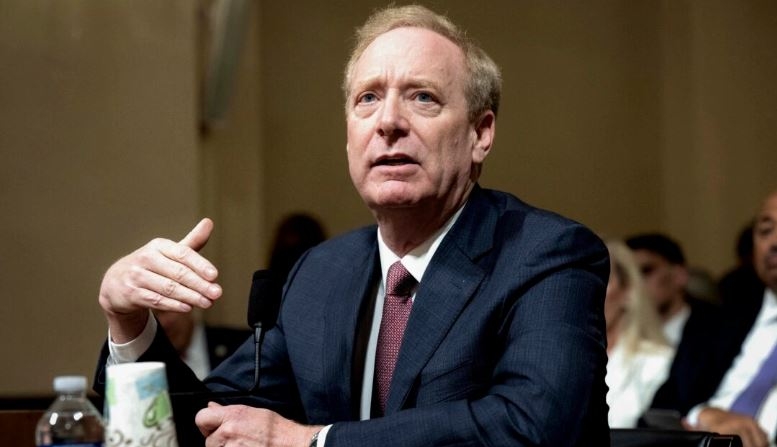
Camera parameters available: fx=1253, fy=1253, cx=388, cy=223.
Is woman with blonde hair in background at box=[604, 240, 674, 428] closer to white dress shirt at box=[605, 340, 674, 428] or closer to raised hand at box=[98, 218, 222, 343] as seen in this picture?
white dress shirt at box=[605, 340, 674, 428]

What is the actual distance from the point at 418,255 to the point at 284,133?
5.89m

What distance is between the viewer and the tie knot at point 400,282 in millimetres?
2600

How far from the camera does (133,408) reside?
5.54 ft

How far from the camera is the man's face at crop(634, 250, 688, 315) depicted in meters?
6.55

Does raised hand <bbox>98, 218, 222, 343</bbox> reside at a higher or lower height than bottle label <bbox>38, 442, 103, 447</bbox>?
higher

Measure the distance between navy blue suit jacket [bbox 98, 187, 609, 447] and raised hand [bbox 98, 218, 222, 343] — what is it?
233mm

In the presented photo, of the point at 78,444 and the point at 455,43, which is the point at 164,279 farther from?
the point at 455,43

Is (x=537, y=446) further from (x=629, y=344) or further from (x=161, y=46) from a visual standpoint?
(x=161, y=46)

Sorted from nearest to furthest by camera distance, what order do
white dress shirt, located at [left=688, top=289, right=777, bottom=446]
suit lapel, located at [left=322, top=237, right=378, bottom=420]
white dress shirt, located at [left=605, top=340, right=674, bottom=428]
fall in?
suit lapel, located at [left=322, top=237, right=378, bottom=420]
white dress shirt, located at [left=688, top=289, right=777, bottom=446]
white dress shirt, located at [left=605, top=340, right=674, bottom=428]

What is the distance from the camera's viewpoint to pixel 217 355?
512cm

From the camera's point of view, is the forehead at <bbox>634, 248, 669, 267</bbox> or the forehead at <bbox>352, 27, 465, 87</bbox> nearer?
the forehead at <bbox>352, 27, 465, 87</bbox>

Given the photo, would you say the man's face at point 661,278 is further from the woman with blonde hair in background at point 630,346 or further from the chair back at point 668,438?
the chair back at point 668,438

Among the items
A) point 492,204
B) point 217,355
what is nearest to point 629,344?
point 217,355

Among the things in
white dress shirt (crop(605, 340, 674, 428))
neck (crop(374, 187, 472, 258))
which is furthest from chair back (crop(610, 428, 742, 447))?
white dress shirt (crop(605, 340, 674, 428))
